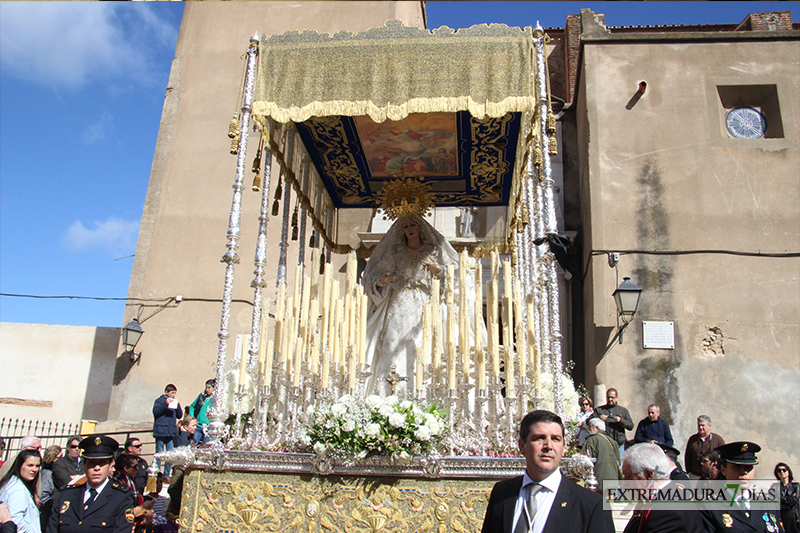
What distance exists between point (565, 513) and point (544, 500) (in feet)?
0.31

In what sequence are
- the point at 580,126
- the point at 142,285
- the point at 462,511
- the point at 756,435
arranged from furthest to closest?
the point at 142,285 < the point at 580,126 < the point at 756,435 < the point at 462,511

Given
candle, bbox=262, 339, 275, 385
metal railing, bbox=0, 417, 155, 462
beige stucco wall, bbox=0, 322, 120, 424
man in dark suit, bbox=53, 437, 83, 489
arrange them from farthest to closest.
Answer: beige stucco wall, bbox=0, 322, 120, 424 → metal railing, bbox=0, 417, 155, 462 → man in dark suit, bbox=53, 437, 83, 489 → candle, bbox=262, 339, 275, 385

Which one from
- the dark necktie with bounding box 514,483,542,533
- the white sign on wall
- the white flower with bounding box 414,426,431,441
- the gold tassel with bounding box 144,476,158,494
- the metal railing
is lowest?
the gold tassel with bounding box 144,476,158,494

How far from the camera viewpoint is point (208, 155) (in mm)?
12234

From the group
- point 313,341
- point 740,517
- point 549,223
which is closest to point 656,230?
point 549,223

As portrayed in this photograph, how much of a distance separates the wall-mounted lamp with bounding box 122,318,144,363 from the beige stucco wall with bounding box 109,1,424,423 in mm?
225

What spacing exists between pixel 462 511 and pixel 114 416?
880cm

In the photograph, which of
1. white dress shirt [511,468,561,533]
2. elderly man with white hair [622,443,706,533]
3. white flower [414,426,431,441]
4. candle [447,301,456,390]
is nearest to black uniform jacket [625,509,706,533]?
elderly man with white hair [622,443,706,533]

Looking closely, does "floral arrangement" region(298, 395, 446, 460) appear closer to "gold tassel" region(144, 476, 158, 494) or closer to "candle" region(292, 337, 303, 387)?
"candle" region(292, 337, 303, 387)

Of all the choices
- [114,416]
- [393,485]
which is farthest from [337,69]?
[114,416]

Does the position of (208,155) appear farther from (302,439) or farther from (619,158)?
(302,439)

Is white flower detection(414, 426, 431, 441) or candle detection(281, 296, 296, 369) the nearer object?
white flower detection(414, 426, 431, 441)

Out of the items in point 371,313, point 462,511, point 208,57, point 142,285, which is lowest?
point 462,511

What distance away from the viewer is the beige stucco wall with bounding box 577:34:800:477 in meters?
8.64
